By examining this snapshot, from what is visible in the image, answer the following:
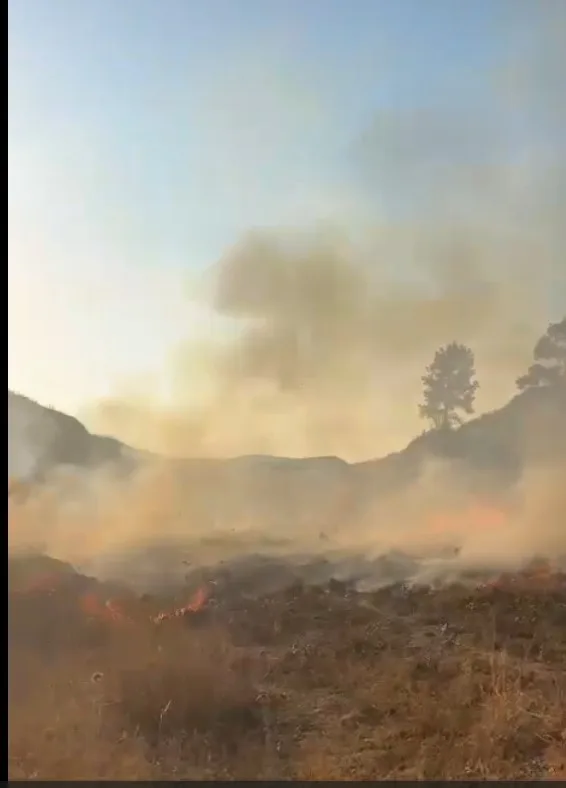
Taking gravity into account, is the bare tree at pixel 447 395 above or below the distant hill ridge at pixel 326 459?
above

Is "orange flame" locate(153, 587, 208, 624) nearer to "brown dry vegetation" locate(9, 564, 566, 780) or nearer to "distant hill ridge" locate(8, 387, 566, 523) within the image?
"brown dry vegetation" locate(9, 564, 566, 780)

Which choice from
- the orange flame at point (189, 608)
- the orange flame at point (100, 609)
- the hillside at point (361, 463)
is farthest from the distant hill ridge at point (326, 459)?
the orange flame at point (100, 609)

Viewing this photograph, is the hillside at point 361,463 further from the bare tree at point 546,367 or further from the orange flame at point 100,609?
the orange flame at point 100,609

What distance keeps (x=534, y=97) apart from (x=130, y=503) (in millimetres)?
1306

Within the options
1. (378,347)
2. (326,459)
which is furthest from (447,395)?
(326,459)

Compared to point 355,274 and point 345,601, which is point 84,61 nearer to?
point 355,274

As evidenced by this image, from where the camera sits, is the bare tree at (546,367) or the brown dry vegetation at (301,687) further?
the bare tree at (546,367)

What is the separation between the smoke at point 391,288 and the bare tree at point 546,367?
0.03 m

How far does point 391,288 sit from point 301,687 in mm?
902

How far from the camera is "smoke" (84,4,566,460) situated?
61.4 inches

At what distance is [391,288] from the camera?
157cm

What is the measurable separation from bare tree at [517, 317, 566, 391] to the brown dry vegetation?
0.44 meters

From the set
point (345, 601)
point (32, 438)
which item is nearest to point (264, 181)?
point (32, 438)

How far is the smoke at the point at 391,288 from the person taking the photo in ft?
5.11
